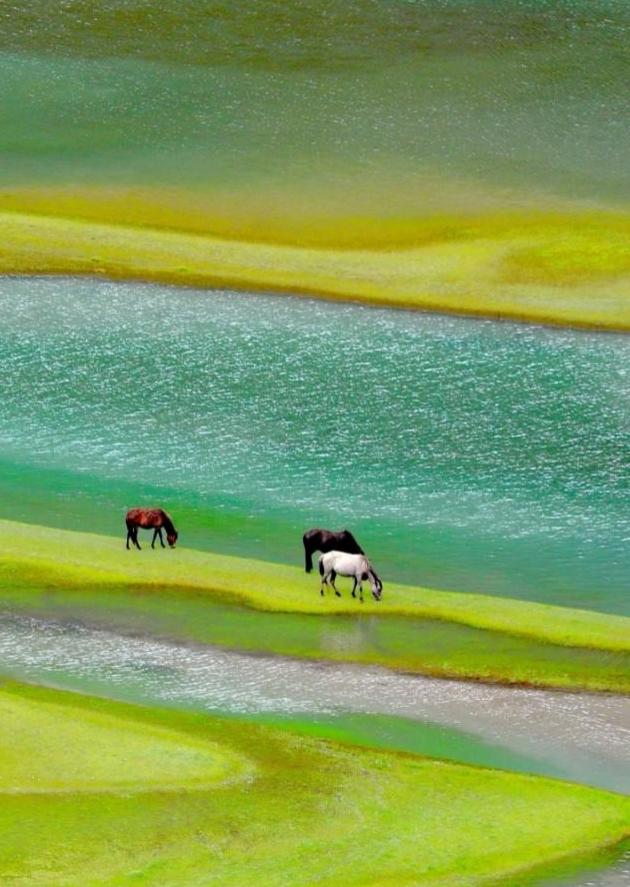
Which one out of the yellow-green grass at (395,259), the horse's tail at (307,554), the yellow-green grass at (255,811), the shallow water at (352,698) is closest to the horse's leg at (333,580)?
the horse's tail at (307,554)

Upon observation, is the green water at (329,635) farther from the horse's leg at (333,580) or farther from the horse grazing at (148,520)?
the horse grazing at (148,520)

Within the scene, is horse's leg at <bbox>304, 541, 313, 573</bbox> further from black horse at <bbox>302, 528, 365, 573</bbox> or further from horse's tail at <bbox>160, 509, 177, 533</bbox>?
horse's tail at <bbox>160, 509, 177, 533</bbox>

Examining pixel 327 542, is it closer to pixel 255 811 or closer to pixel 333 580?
pixel 333 580

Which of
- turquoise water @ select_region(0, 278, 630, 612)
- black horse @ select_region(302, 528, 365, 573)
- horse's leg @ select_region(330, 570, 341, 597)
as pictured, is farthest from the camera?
turquoise water @ select_region(0, 278, 630, 612)

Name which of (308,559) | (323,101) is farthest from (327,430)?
(323,101)

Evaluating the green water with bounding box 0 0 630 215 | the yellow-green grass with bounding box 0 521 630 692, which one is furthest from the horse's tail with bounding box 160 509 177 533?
the green water with bounding box 0 0 630 215

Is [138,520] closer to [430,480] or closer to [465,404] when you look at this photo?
[430,480]
